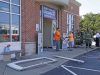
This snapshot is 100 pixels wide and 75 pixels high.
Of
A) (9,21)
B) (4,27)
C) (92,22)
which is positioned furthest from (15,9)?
(92,22)

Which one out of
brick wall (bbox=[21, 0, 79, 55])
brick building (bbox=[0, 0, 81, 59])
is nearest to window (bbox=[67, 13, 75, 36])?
brick building (bbox=[0, 0, 81, 59])

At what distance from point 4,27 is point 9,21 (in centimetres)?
53

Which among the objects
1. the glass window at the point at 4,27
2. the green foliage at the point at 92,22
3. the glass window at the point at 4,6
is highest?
the green foliage at the point at 92,22

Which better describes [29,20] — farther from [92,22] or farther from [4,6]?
[92,22]

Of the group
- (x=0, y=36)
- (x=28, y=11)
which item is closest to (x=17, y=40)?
(x=0, y=36)

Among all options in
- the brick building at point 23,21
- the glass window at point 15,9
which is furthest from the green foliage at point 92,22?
the glass window at point 15,9

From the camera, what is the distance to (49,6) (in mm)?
10531

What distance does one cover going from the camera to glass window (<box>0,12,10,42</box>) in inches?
280

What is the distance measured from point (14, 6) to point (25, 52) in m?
3.13

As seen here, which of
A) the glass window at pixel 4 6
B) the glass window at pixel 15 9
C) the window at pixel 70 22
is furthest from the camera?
the window at pixel 70 22

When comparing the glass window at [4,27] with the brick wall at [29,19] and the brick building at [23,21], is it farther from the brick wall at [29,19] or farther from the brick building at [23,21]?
the brick wall at [29,19]

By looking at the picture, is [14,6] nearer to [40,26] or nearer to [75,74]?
[40,26]

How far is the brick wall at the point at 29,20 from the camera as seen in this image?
8.23m

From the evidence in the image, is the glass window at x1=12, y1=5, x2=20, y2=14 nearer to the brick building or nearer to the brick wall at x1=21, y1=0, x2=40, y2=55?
the brick building
